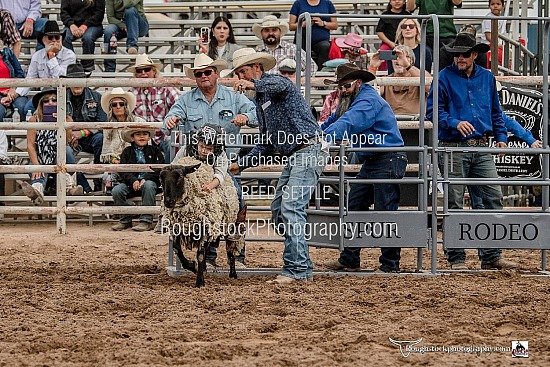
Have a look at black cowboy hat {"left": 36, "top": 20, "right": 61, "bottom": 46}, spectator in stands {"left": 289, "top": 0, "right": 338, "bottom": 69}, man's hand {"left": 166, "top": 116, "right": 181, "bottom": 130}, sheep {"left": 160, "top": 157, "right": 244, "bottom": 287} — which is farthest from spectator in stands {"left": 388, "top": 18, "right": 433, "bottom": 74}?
black cowboy hat {"left": 36, "top": 20, "right": 61, "bottom": 46}

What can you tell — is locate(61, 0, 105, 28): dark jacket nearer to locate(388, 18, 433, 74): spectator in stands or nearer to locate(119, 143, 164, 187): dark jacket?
locate(119, 143, 164, 187): dark jacket

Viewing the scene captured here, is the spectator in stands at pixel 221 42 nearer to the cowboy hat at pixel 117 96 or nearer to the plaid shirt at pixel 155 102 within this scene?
the plaid shirt at pixel 155 102

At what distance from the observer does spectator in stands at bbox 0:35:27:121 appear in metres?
12.4

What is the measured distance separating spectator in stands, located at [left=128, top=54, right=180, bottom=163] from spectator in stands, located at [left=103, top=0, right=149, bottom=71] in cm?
311

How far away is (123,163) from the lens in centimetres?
1097

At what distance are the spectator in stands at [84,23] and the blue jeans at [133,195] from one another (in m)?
3.95

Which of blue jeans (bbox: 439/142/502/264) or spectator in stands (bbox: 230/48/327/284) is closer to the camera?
Answer: spectator in stands (bbox: 230/48/327/284)

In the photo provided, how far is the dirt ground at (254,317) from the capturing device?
193 inches

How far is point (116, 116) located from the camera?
11.1 m

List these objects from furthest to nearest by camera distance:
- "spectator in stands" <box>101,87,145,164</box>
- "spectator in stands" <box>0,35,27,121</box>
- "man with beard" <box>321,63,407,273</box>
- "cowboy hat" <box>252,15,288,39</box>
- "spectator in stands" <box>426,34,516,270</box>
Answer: "spectator in stands" <box>0,35,27,121</box>, "cowboy hat" <box>252,15,288,39</box>, "spectator in stands" <box>101,87,145,164</box>, "spectator in stands" <box>426,34,516,270</box>, "man with beard" <box>321,63,407,273</box>

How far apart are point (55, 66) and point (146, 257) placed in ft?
16.0

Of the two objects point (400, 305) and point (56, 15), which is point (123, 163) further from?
point (56, 15)

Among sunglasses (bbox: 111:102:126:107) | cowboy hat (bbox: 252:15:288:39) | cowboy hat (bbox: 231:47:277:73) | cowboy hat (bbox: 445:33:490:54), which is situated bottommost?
sunglasses (bbox: 111:102:126:107)

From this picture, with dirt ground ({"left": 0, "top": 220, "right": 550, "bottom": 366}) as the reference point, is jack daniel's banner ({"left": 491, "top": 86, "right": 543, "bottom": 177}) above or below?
above
